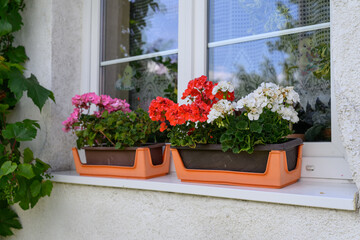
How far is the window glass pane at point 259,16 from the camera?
4.56 ft

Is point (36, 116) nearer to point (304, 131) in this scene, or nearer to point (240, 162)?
point (240, 162)

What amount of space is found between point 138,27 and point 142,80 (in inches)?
→ 12.2

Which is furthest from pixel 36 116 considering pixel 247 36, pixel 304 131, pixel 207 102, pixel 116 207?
pixel 304 131

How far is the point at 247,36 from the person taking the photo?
5.02 feet

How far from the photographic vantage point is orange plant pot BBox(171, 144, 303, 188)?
3.70ft

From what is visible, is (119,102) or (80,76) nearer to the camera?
(119,102)

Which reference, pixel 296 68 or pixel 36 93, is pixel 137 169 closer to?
pixel 36 93

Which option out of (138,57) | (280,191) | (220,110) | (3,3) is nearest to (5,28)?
(3,3)

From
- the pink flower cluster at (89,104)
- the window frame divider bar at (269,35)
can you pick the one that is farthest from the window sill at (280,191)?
the window frame divider bar at (269,35)

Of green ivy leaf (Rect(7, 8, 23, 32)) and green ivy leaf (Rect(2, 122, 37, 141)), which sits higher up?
green ivy leaf (Rect(7, 8, 23, 32))

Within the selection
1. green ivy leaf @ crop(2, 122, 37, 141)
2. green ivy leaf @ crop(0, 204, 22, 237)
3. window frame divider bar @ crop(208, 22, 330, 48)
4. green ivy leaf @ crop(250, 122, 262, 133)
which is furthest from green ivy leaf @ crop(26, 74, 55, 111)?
green ivy leaf @ crop(250, 122, 262, 133)

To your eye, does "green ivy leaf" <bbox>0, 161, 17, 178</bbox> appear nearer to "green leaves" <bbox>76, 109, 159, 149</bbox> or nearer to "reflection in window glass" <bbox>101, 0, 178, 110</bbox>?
"green leaves" <bbox>76, 109, 159, 149</bbox>

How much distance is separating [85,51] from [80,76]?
5.9 inches

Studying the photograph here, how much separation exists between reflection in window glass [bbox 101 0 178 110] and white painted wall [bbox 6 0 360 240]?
0.65 feet
